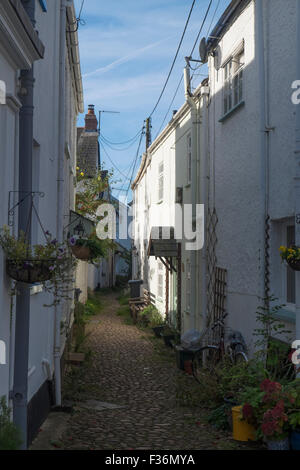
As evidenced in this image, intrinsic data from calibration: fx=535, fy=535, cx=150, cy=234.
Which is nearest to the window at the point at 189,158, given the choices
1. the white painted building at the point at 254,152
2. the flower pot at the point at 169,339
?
the white painted building at the point at 254,152

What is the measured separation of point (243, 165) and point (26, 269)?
4.98 m

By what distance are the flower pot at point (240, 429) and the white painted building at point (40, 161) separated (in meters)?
2.21

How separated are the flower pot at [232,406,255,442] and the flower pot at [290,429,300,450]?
0.67 m

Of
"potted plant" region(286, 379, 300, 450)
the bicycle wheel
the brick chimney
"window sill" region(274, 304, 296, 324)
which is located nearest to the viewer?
"potted plant" region(286, 379, 300, 450)

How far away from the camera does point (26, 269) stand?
434cm

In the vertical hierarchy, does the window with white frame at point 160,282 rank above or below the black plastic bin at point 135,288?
above

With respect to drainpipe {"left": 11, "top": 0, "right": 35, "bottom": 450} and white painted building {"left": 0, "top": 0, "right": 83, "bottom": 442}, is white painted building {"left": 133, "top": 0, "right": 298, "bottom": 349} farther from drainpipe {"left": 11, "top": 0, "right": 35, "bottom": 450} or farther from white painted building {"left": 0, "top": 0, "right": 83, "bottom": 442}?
drainpipe {"left": 11, "top": 0, "right": 35, "bottom": 450}

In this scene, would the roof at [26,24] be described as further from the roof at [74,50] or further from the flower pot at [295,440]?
the roof at [74,50]

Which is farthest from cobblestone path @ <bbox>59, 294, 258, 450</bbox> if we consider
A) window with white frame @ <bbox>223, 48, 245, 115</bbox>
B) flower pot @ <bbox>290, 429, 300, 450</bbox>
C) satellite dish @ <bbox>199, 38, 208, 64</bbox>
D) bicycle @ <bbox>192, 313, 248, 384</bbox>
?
satellite dish @ <bbox>199, 38, 208, 64</bbox>

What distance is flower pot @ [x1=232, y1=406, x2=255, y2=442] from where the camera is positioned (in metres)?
5.73

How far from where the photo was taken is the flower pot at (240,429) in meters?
5.73

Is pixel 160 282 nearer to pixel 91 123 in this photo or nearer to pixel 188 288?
pixel 188 288
